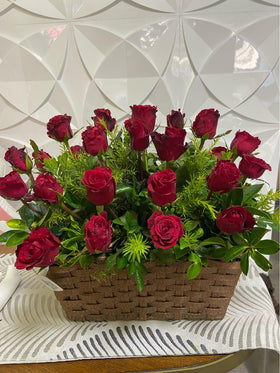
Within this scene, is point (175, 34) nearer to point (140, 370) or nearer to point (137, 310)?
point (137, 310)

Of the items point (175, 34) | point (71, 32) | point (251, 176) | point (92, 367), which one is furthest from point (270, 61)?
point (92, 367)

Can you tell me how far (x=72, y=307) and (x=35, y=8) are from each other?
124 centimetres

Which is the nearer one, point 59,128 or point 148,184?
point 148,184

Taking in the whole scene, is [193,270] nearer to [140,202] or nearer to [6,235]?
[140,202]

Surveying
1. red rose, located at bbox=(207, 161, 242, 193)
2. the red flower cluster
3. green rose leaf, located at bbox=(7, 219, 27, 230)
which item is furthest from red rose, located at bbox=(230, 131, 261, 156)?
green rose leaf, located at bbox=(7, 219, 27, 230)

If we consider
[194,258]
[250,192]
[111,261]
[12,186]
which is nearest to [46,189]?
[12,186]

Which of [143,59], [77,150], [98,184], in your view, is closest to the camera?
[98,184]

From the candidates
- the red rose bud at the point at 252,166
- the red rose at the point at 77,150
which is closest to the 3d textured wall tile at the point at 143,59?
the red rose at the point at 77,150

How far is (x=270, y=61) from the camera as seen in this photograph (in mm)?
1365

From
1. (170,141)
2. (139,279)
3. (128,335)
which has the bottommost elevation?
(128,335)

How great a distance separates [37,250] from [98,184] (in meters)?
0.13

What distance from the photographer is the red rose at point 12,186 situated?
0.52 meters

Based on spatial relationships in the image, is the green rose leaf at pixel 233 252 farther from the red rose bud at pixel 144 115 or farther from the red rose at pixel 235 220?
the red rose bud at pixel 144 115

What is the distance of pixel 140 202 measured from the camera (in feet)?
2.00
